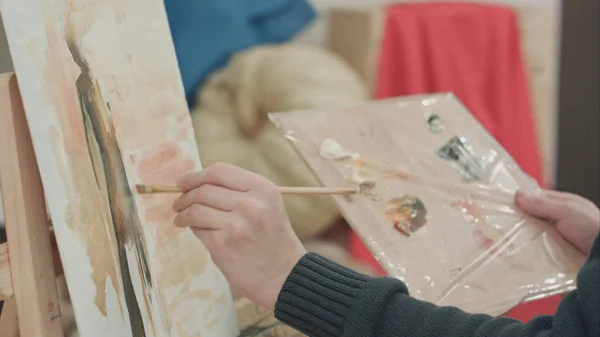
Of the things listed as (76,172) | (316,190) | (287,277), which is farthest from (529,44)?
(76,172)

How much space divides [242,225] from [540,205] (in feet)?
1.59

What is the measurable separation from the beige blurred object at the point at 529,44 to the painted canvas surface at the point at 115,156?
41.7 inches

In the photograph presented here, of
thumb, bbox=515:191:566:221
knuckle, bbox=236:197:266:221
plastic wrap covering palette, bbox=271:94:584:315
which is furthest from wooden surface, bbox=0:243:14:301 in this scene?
thumb, bbox=515:191:566:221

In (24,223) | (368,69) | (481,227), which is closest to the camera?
(24,223)

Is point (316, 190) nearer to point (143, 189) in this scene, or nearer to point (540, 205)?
point (143, 189)

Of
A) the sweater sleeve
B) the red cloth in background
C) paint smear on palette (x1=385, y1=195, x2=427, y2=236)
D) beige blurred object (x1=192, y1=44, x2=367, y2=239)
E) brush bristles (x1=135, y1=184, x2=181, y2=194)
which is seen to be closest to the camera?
the sweater sleeve

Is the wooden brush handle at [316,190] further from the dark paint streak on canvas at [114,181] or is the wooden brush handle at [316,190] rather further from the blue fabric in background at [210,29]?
the blue fabric in background at [210,29]

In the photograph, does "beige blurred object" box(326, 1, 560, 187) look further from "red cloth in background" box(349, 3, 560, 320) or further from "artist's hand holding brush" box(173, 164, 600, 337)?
"artist's hand holding brush" box(173, 164, 600, 337)

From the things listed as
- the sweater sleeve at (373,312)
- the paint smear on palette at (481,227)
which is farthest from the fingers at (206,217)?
the paint smear on palette at (481,227)

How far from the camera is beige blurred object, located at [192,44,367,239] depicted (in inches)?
62.3

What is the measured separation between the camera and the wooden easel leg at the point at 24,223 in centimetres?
63

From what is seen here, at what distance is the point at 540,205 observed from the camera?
912 millimetres

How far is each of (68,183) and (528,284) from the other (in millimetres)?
612

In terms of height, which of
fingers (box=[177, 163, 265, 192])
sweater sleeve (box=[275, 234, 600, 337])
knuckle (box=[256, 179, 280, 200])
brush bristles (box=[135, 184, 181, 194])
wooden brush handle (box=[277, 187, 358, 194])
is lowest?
sweater sleeve (box=[275, 234, 600, 337])
